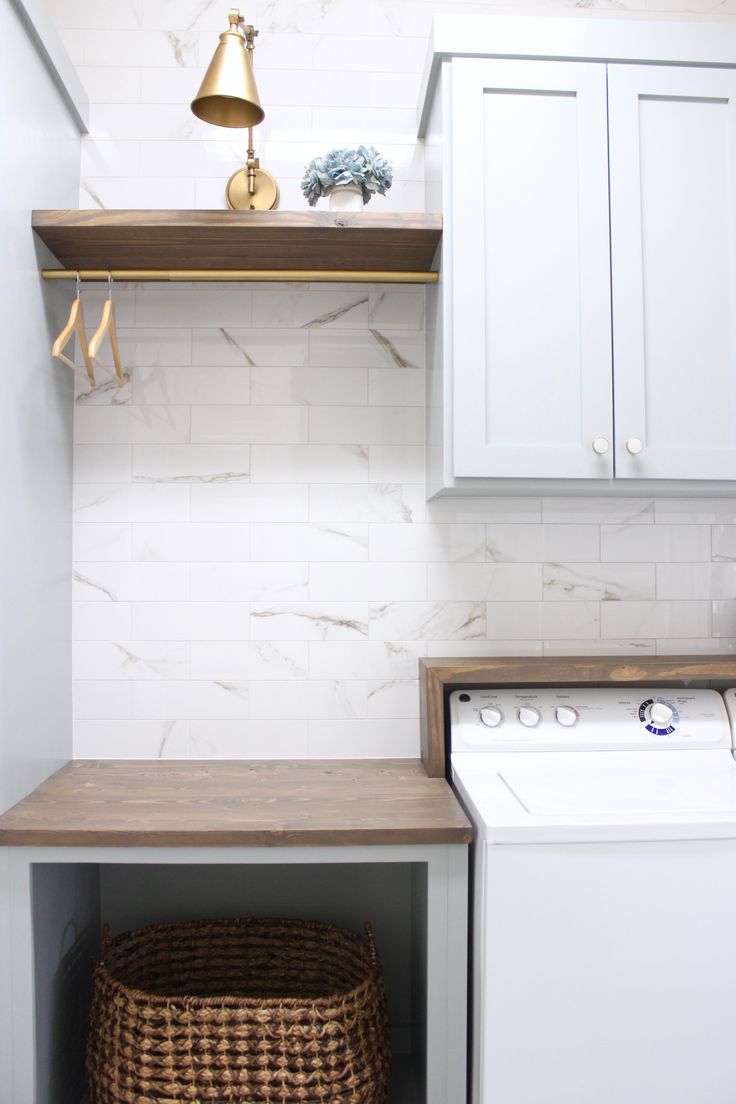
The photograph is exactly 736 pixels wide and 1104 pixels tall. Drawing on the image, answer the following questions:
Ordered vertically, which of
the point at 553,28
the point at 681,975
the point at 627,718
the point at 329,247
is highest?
the point at 553,28

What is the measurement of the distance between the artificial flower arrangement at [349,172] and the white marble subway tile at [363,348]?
13.3 inches

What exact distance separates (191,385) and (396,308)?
0.56 m

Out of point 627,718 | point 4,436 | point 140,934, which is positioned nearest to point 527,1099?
point 627,718

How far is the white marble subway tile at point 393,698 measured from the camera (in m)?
1.95

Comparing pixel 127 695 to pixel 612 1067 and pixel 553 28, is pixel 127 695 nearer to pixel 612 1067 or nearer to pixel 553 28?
pixel 612 1067

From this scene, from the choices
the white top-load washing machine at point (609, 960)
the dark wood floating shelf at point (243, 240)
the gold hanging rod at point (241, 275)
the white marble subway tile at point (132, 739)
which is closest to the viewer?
the white top-load washing machine at point (609, 960)

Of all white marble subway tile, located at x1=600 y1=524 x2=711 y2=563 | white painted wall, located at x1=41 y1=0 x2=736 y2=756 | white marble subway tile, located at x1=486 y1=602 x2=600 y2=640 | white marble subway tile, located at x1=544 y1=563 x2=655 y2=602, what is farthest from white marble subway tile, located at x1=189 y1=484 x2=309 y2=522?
white marble subway tile, located at x1=600 y1=524 x2=711 y2=563

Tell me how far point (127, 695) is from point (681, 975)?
135 centimetres

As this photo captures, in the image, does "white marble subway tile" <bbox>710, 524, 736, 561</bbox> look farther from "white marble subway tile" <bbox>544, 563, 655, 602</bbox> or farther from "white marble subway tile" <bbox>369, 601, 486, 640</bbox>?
"white marble subway tile" <bbox>369, 601, 486, 640</bbox>

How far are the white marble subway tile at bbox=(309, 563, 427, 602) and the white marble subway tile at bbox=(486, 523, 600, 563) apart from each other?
0.66 feet

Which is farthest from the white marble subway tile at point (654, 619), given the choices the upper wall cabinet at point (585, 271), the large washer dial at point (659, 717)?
the upper wall cabinet at point (585, 271)

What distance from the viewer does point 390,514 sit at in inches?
77.2

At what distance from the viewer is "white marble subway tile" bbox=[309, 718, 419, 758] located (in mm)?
1946

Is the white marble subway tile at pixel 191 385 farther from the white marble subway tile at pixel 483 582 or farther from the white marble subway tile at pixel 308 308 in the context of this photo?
the white marble subway tile at pixel 483 582
